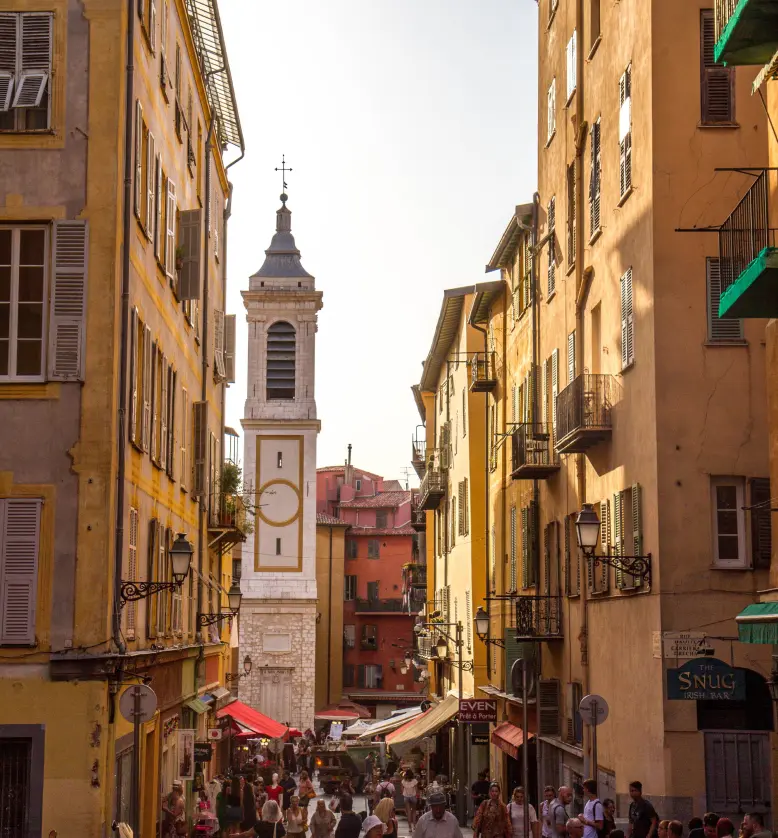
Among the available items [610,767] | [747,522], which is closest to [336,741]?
[610,767]

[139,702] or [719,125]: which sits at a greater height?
[719,125]

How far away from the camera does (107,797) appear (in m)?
19.1

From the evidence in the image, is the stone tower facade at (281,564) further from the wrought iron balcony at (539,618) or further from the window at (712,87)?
the window at (712,87)

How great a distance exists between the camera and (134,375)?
21.5 m

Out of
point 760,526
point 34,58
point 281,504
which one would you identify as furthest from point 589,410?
point 281,504

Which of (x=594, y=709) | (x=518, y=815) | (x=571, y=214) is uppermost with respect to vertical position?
(x=571, y=214)

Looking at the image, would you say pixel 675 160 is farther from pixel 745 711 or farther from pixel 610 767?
pixel 610 767

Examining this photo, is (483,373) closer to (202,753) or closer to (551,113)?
(551,113)

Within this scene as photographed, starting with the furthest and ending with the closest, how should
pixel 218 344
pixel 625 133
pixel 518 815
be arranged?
pixel 218 344 < pixel 518 815 < pixel 625 133

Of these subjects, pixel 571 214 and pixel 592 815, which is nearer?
pixel 592 815

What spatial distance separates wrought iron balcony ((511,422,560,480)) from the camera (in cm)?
3006

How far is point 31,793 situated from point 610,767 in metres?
9.55

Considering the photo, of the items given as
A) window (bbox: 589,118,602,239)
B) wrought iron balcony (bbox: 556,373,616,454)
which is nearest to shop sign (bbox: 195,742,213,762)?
wrought iron balcony (bbox: 556,373,616,454)

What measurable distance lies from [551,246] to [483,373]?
34.6ft
